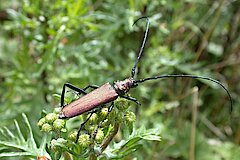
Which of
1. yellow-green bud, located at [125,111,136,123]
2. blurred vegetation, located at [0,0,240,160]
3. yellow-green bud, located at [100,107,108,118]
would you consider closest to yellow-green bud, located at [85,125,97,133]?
yellow-green bud, located at [100,107,108,118]

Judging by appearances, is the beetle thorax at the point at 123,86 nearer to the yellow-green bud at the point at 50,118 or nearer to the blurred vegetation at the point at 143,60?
the yellow-green bud at the point at 50,118

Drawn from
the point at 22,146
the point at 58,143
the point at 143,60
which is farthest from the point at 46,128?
the point at 143,60

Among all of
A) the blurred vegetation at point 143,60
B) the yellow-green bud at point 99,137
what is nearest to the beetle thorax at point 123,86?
the yellow-green bud at point 99,137

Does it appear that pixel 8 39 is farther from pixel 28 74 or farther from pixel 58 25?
pixel 58 25

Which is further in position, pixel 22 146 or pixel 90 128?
pixel 22 146

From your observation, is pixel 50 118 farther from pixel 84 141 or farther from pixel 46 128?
pixel 84 141

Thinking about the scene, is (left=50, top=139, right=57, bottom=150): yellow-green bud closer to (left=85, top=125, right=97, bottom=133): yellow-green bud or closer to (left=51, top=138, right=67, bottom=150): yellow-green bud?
(left=51, top=138, right=67, bottom=150): yellow-green bud
